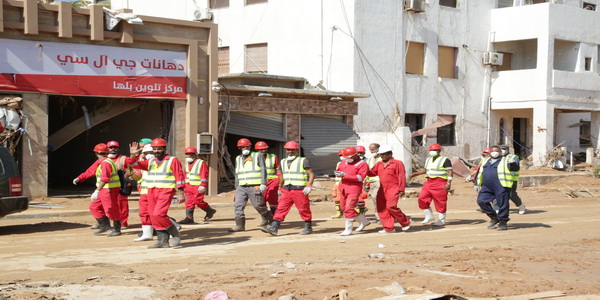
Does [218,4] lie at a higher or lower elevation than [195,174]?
higher

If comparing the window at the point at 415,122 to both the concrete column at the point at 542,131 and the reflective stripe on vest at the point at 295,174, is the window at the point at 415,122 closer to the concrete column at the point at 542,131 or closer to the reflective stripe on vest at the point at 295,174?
the concrete column at the point at 542,131

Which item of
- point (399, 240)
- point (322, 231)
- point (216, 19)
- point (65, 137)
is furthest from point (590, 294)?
point (216, 19)

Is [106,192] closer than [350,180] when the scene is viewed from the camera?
Yes

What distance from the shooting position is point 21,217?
18.1 metres

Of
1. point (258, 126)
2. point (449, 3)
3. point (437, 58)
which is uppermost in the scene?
point (449, 3)

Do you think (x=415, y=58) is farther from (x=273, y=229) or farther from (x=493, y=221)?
(x=273, y=229)

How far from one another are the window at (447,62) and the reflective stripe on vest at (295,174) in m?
22.1

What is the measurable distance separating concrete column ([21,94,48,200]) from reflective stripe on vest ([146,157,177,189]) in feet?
29.1

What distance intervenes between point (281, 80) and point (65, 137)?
336 inches

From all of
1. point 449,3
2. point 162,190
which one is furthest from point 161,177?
point 449,3

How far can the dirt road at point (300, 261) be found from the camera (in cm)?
934

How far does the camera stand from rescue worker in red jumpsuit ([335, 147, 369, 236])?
15125 mm

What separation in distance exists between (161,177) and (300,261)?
111 inches

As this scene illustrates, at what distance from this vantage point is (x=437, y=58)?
117 ft
